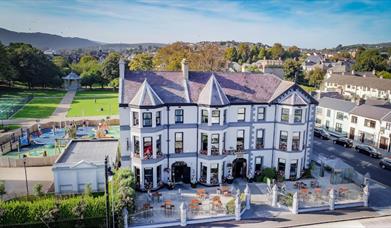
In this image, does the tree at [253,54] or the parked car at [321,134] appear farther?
the tree at [253,54]

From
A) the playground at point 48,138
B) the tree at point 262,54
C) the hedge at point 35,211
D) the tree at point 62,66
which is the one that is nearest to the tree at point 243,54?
the tree at point 262,54

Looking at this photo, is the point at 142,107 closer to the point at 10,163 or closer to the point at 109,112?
the point at 10,163

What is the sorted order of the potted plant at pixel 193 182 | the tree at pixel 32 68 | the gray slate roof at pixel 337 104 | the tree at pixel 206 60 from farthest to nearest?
the tree at pixel 32 68 → the tree at pixel 206 60 → the gray slate roof at pixel 337 104 → the potted plant at pixel 193 182

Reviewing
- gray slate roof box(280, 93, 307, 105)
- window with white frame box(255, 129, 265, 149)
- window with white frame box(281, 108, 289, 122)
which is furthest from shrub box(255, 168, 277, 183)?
gray slate roof box(280, 93, 307, 105)

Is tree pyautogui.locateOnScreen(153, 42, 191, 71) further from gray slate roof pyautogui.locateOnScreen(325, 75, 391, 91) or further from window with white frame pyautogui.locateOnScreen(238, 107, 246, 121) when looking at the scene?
window with white frame pyautogui.locateOnScreen(238, 107, 246, 121)

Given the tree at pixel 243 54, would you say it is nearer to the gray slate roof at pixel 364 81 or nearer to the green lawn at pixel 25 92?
the gray slate roof at pixel 364 81

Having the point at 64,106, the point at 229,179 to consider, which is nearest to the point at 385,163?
the point at 229,179
